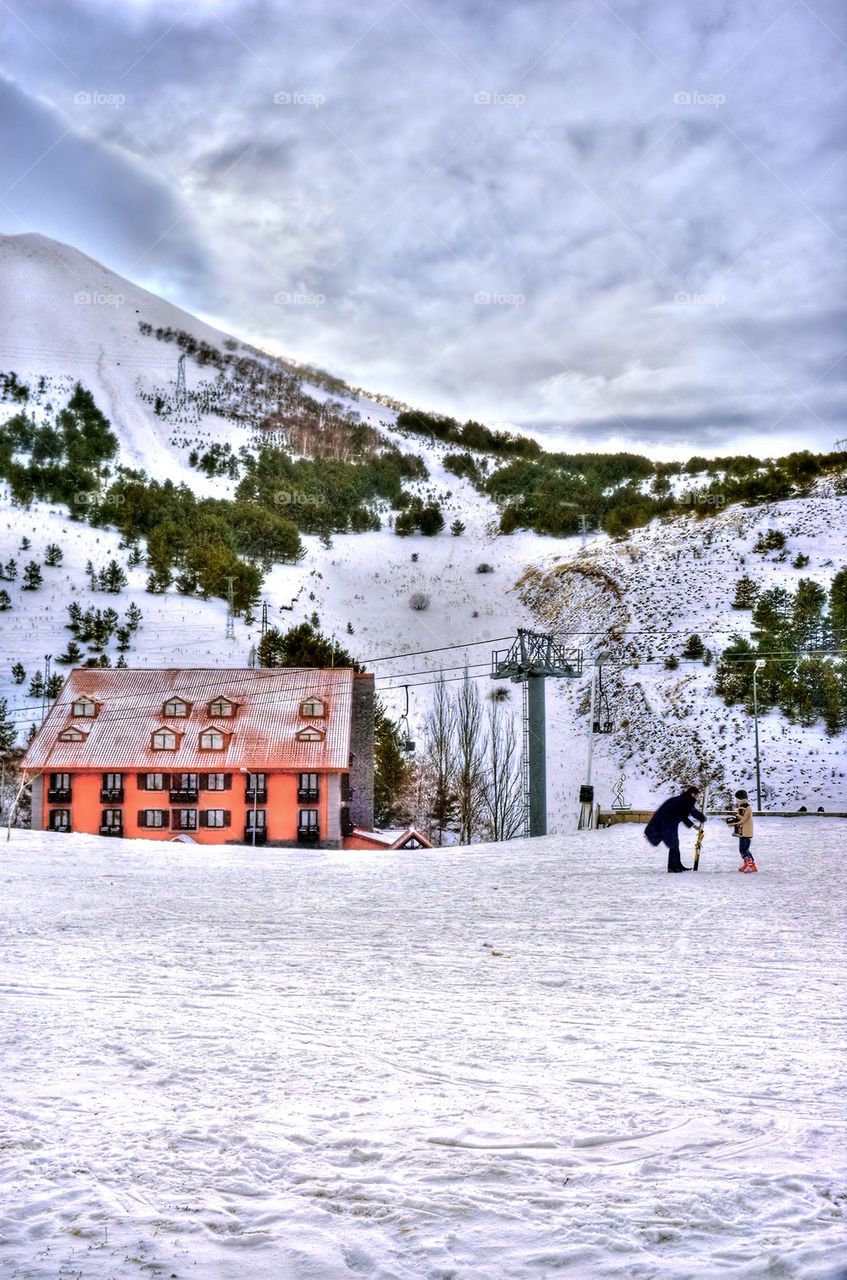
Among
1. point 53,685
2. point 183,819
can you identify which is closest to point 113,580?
point 53,685

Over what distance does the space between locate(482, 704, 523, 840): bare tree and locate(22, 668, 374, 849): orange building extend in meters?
10.4

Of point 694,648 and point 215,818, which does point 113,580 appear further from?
point 694,648

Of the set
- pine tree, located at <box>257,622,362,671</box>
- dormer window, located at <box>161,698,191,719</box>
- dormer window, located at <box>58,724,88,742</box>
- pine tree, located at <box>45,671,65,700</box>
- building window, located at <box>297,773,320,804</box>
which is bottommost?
building window, located at <box>297,773,320,804</box>

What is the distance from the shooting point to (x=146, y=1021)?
7.74 m

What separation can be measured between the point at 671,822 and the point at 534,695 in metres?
16.3

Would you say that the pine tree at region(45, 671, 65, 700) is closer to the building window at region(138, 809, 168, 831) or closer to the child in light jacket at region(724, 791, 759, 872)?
the building window at region(138, 809, 168, 831)

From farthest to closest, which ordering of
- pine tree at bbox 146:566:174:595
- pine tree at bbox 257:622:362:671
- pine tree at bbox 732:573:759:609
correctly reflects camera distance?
1. pine tree at bbox 146:566:174:595
2. pine tree at bbox 732:573:759:609
3. pine tree at bbox 257:622:362:671

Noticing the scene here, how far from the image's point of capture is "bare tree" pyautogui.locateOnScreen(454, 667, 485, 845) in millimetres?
46244

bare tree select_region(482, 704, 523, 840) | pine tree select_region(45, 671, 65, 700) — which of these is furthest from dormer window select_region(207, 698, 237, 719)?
pine tree select_region(45, 671, 65, 700)

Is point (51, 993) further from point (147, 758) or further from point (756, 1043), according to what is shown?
point (147, 758)

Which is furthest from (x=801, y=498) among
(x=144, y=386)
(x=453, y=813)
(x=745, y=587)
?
(x=144, y=386)

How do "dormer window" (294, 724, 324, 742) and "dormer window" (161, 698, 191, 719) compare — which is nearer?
"dormer window" (294, 724, 324, 742)

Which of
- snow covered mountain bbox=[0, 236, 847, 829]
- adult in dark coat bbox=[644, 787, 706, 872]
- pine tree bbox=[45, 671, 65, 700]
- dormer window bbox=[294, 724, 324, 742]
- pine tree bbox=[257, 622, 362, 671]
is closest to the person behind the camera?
adult in dark coat bbox=[644, 787, 706, 872]

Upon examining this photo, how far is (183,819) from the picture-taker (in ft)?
123
